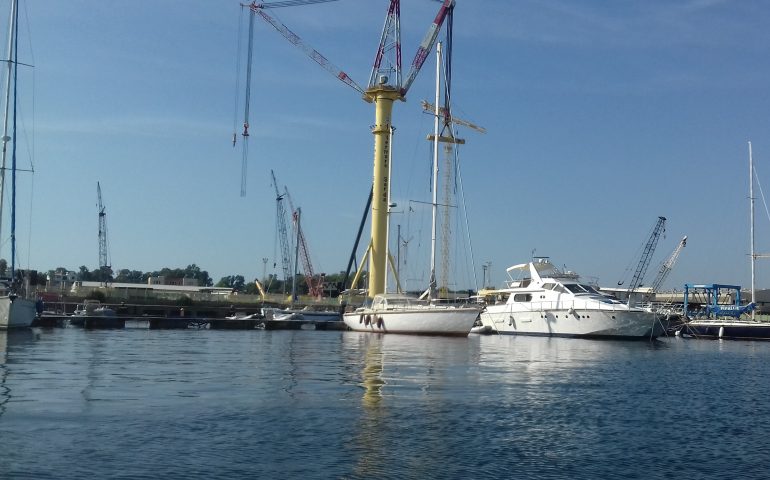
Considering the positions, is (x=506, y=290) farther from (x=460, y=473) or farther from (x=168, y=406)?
(x=460, y=473)

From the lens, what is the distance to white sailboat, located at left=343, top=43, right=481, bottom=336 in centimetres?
7331

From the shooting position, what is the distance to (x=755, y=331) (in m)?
84.2

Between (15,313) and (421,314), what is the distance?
114 feet

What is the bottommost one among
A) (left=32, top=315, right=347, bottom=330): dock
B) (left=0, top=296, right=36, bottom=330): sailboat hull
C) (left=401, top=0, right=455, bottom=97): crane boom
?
(left=32, top=315, right=347, bottom=330): dock

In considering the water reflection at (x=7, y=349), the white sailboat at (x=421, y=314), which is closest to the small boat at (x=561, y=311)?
the white sailboat at (x=421, y=314)

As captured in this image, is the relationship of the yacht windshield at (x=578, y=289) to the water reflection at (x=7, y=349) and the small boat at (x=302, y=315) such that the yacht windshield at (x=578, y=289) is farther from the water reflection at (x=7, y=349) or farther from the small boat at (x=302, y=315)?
the water reflection at (x=7, y=349)

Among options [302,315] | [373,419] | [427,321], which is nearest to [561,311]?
[427,321]

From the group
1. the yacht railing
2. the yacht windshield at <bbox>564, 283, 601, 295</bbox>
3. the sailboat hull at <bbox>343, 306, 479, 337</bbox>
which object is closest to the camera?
the yacht railing

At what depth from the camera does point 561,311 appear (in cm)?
7606

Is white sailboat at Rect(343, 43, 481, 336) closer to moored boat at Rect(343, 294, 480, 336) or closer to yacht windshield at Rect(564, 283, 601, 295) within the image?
moored boat at Rect(343, 294, 480, 336)

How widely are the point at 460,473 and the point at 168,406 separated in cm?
1172

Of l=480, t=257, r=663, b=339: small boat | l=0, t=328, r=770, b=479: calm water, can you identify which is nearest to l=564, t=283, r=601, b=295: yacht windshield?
l=480, t=257, r=663, b=339: small boat

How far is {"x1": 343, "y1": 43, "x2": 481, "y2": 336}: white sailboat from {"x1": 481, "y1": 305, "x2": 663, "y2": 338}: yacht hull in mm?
8414

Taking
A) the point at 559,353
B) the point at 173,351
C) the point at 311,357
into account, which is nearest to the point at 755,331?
the point at 559,353
